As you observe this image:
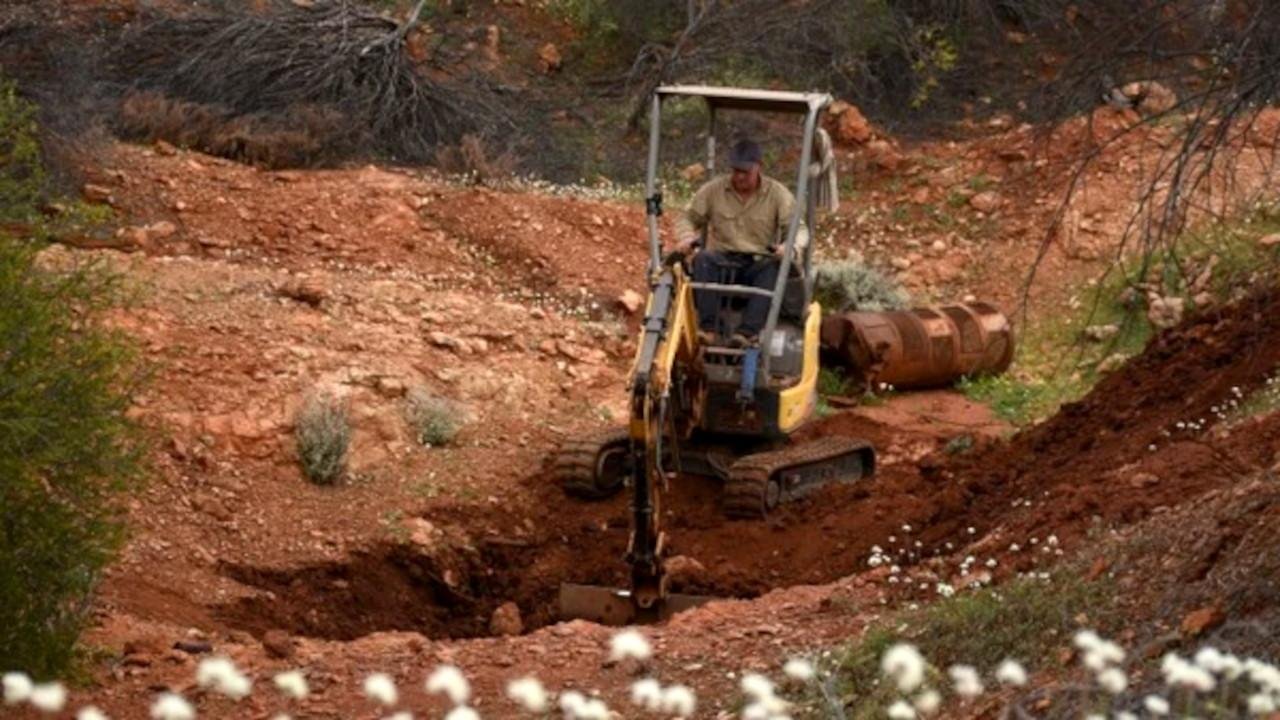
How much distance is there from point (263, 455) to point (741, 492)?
305 cm

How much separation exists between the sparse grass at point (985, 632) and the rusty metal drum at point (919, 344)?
28.2 ft

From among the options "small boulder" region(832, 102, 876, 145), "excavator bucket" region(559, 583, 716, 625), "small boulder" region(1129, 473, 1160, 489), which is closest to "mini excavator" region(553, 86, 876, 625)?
"excavator bucket" region(559, 583, 716, 625)

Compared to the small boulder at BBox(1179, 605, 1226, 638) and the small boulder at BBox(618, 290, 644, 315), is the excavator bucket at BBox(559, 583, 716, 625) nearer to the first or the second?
the small boulder at BBox(1179, 605, 1226, 638)

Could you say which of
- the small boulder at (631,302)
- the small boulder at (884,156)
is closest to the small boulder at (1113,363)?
the small boulder at (631,302)

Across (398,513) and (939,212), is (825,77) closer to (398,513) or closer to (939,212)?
(939,212)

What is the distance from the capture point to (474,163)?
22.7 metres

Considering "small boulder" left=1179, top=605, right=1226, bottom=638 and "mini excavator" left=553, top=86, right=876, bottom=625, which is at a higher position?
"small boulder" left=1179, top=605, right=1226, bottom=638

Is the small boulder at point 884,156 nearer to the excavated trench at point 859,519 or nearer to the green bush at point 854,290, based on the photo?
the green bush at point 854,290

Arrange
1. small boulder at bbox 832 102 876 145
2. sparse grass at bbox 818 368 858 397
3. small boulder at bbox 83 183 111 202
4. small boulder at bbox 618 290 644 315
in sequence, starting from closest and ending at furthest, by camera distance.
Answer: sparse grass at bbox 818 368 858 397 < small boulder at bbox 618 290 644 315 < small boulder at bbox 83 183 111 202 < small boulder at bbox 832 102 876 145

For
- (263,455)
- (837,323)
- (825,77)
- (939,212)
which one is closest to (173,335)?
(263,455)

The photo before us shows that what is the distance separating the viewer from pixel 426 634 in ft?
46.5

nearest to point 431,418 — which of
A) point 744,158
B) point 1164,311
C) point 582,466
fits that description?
point 582,466

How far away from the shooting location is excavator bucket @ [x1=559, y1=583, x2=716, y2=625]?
1352cm

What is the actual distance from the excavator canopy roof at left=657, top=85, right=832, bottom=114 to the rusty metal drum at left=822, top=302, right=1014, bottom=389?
374 centimetres
